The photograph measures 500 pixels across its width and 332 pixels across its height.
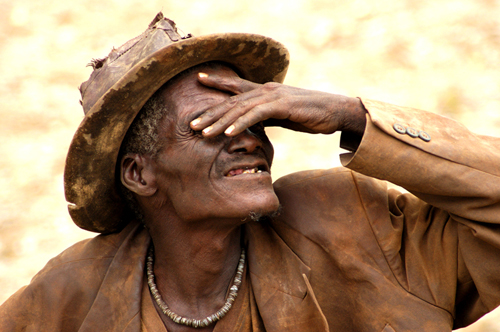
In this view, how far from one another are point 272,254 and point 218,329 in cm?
39

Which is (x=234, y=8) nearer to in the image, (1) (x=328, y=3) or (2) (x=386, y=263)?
(1) (x=328, y=3)

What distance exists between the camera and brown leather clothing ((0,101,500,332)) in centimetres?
260

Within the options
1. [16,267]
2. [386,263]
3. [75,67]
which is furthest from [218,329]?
[75,67]

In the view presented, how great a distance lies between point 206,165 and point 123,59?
1.86ft

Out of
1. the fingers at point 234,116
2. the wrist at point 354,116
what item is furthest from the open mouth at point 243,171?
the wrist at point 354,116

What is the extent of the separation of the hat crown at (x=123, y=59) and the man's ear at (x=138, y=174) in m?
0.27

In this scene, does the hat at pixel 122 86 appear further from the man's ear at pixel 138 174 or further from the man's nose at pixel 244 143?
the man's nose at pixel 244 143

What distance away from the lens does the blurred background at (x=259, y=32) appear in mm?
6324

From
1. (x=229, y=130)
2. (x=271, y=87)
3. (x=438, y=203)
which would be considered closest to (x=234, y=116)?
(x=229, y=130)

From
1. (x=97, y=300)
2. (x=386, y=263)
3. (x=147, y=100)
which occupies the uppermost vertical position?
(x=147, y=100)

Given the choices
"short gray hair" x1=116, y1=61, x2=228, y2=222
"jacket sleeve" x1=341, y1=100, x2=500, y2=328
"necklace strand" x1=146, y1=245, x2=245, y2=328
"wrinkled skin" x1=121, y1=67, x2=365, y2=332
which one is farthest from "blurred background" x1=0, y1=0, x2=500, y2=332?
"jacket sleeve" x1=341, y1=100, x2=500, y2=328

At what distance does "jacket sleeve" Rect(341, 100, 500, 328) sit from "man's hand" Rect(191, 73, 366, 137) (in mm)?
80

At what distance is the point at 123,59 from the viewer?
284 centimetres

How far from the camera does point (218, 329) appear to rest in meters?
2.88
